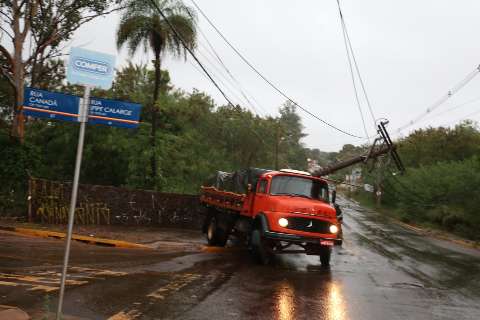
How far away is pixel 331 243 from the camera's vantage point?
12.0 meters

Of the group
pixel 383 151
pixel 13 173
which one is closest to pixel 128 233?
pixel 13 173

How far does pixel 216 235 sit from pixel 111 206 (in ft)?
17.1

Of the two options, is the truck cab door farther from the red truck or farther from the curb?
the curb

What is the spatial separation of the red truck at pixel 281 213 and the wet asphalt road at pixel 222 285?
601 millimetres

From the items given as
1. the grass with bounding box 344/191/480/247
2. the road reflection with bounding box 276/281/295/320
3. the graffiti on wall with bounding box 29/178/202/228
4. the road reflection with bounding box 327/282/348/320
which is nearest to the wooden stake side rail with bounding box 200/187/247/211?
the graffiti on wall with bounding box 29/178/202/228

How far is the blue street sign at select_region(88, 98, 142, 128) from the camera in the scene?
20.7 feet

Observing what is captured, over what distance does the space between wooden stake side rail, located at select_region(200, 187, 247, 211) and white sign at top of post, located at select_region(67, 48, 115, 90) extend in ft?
25.9

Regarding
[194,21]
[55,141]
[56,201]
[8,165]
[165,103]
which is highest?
[194,21]

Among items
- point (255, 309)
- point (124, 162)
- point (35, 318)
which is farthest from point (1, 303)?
point (124, 162)

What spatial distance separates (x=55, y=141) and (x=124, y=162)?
Answer: 13.9 ft

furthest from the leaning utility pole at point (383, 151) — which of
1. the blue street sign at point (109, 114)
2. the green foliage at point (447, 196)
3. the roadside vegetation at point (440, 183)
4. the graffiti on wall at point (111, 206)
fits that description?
the blue street sign at point (109, 114)

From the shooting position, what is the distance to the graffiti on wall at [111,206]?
1734cm

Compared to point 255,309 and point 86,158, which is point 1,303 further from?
point 86,158

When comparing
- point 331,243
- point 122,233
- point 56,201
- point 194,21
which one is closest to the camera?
point 331,243
